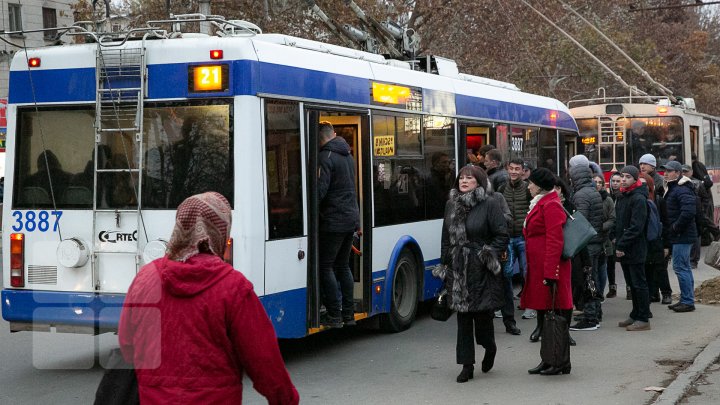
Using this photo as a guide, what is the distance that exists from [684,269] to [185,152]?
6612 mm

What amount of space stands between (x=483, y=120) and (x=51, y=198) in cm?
643

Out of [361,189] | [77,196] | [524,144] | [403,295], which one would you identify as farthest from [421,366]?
[524,144]

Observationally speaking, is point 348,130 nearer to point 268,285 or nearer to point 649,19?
point 268,285

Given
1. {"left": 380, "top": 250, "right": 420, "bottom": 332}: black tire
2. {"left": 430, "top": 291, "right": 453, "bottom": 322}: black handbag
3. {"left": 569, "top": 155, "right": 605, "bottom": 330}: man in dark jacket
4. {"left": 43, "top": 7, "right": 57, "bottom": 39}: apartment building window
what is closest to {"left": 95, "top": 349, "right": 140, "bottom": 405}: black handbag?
{"left": 430, "top": 291, "right": 453, "bottom": 322}: black handbag

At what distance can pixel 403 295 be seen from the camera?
1134cm

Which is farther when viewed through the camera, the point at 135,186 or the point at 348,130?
the point at 348,130

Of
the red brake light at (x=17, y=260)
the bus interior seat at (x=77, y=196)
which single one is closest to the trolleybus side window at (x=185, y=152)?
the bus interior seat at (x=77, y=196)

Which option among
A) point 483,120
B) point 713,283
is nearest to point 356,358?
point 483,120

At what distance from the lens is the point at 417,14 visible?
2756cm

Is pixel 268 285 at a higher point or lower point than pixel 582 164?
lower

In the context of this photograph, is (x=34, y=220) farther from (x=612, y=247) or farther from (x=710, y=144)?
(x=710, y=144)

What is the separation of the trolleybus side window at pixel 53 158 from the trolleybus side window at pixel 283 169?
1.50m

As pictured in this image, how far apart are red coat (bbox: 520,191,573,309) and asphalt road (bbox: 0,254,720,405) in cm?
67

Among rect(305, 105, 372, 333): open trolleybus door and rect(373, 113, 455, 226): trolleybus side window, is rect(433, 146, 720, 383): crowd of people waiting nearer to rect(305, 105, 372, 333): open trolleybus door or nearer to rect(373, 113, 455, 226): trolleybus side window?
rect(373, 113, 455, 226): trolleybus side window
